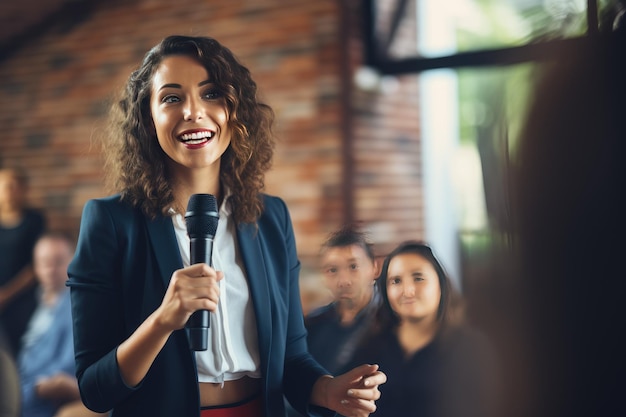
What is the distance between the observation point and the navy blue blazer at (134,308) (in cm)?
66

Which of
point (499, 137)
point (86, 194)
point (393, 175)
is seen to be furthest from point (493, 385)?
point (86, 194)

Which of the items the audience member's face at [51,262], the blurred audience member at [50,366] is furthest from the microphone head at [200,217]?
the audience member's face at [51,262]

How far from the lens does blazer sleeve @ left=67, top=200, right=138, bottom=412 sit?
651 mm

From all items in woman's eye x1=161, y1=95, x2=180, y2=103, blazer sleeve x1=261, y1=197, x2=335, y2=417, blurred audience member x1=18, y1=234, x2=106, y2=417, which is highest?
woman's eye x1=161, y1=95, x2=180, y2=103

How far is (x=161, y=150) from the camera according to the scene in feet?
2.38

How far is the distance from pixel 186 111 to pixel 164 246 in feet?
0.48

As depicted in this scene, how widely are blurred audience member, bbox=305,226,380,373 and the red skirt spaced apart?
0.15 metres

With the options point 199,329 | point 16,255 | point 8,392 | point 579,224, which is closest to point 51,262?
point 16,255

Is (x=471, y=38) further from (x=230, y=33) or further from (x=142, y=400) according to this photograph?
(x=142, y=400)

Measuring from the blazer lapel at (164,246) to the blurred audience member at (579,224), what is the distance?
370mm

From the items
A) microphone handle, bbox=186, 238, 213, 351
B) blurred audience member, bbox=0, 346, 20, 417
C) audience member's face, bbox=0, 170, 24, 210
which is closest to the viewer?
microphone handle, bbox=186, 238, 213, 351

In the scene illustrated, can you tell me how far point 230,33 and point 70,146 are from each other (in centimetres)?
93

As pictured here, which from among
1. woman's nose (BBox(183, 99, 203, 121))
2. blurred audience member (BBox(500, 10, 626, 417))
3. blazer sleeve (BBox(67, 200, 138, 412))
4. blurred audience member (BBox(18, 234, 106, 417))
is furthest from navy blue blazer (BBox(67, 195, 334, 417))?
blurred audience member (BBox(18, 234, 106, 417))

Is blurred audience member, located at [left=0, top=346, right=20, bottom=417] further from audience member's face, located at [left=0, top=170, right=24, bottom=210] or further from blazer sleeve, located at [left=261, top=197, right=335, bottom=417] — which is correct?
audience member's face, located at [left=0, top=170, right=24, bottom=210]
